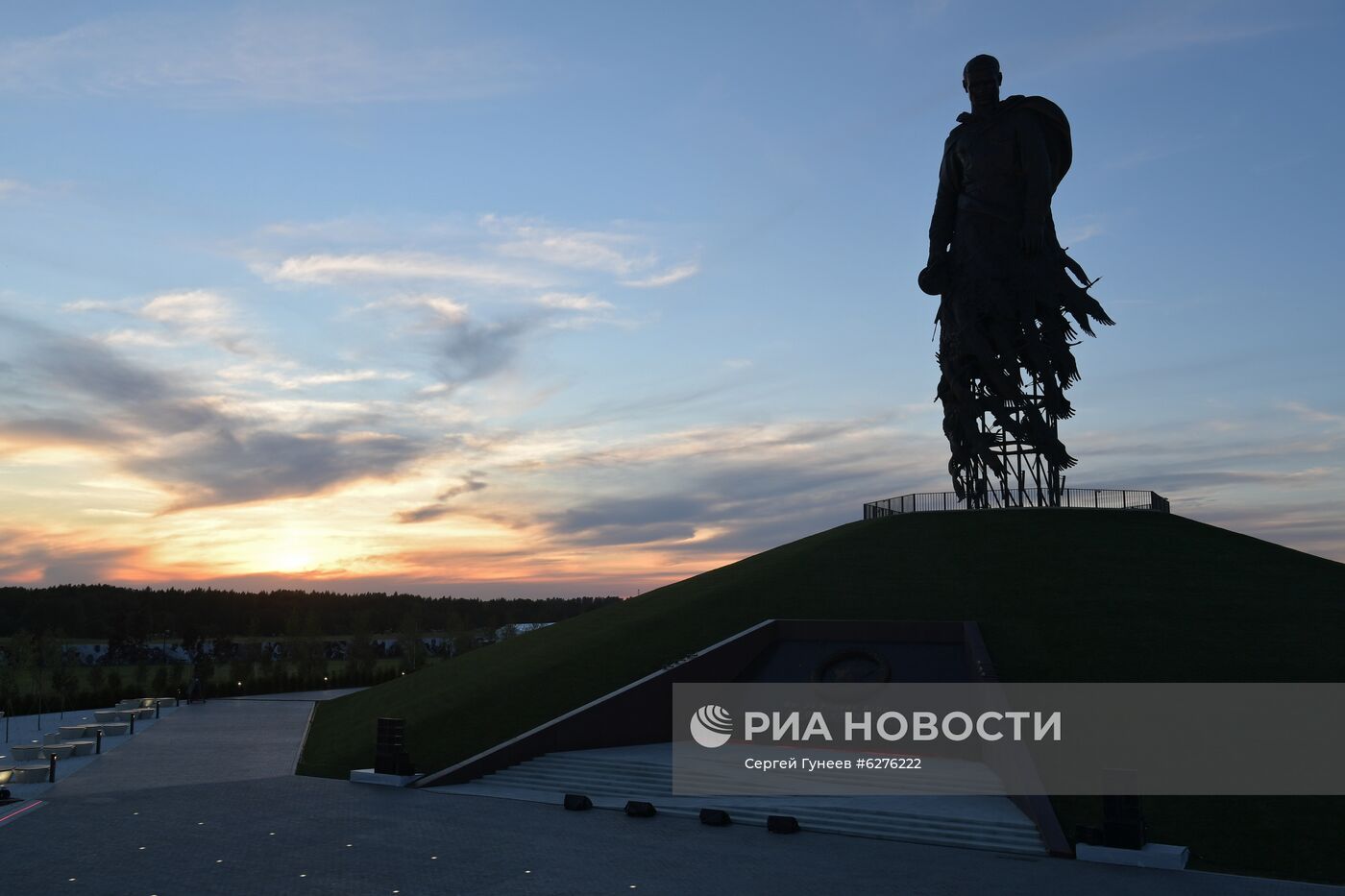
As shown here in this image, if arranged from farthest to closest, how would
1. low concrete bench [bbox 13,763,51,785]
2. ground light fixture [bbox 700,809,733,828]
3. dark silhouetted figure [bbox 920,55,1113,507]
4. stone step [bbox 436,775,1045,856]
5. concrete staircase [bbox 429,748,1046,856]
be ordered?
dark silhouetted figure [bbox 920,55,1113,507], low concrete bench [bbox 13,763,51,785], ground light fixture [bbox 700,809,733,828], concrete staircase [bbox 429,748,1046,856], stone step [bbox 436,775,1045,856]

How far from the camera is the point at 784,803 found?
2580cm

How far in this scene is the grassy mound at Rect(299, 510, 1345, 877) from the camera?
32344 millimetres

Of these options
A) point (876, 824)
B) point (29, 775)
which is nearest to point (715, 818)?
point (876, 824)

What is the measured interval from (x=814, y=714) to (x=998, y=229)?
27.2m

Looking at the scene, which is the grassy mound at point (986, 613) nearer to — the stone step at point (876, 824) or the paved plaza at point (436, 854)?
the stone step at point (876, 824)

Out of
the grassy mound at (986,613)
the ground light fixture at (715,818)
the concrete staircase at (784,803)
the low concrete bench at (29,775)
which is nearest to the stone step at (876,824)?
the concrete staircase at (784,803)

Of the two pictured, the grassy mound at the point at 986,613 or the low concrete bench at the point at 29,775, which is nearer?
the low concrete bench at the point at 29,775

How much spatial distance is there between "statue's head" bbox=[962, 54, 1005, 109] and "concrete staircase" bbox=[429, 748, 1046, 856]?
34497 mm

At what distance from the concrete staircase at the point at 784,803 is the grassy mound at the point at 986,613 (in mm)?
2123

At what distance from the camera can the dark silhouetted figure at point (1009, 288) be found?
47.7 metres

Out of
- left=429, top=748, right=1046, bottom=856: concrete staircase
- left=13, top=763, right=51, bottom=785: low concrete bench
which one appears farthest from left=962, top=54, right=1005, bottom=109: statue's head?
left=13, top=763, right=51, bottom=785: low concrete bench

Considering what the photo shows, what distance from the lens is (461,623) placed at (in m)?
140

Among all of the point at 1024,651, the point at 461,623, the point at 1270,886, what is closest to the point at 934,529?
the point at 1024,651

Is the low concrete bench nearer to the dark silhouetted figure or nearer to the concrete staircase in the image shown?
the concrete staircase
